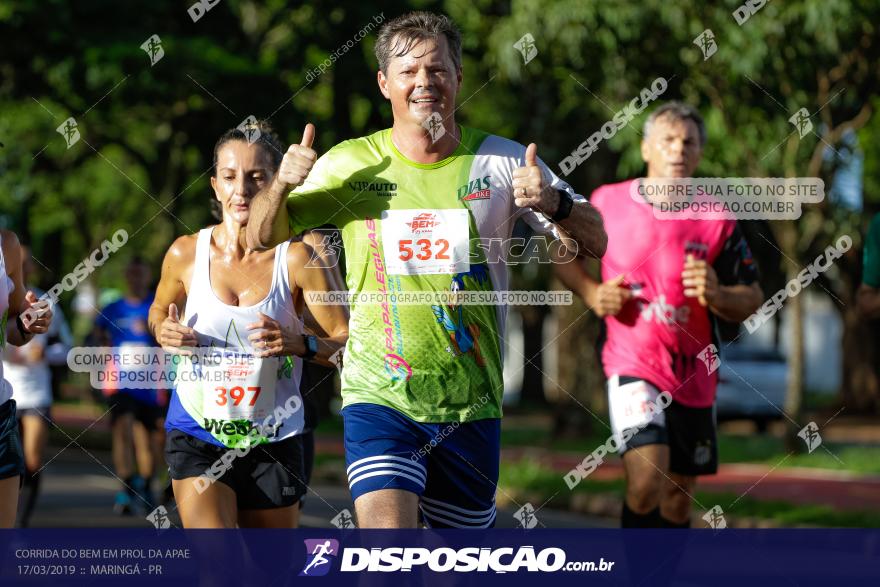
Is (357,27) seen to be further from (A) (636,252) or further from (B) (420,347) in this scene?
(B) (420,347)

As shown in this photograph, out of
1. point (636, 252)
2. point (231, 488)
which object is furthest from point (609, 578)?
point (636, 252)

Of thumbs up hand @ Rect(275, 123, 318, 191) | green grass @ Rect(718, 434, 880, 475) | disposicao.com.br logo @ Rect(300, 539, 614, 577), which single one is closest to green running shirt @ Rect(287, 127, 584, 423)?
thumbs up hand @ Rect(275, 123, 318, 191)

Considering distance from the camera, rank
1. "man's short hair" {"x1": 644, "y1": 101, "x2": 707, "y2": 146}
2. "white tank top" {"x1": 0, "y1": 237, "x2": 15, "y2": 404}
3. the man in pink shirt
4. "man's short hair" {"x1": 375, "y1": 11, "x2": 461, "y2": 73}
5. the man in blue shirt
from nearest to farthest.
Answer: "man's short hair" {"x1": 375, "y1": 11, "x2": 461, "y2": 73}
"white tank top" {"x1": 0, "y1": 237, "x2": 15, "y2": 404}
the man in pink shirt
"man's short hair" {"x1": 644, "y1": 101, "x2": 707, "y2": 146}
the man in blue shirt

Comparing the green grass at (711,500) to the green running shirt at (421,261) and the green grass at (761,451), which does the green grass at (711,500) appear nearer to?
the green grass at (761,451)

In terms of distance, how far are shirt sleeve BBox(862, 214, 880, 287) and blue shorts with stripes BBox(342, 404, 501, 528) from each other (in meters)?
2.68

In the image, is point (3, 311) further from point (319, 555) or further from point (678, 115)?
point (678, 115)

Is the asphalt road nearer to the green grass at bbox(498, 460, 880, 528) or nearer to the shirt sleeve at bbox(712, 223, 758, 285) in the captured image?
the green grass at bbox(498, 460, 880, 528)

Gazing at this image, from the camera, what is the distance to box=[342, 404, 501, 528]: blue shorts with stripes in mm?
5098

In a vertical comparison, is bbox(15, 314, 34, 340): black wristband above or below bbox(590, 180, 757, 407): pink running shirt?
below

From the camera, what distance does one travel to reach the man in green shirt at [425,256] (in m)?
5.18

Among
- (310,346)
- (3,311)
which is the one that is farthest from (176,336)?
(3,311)

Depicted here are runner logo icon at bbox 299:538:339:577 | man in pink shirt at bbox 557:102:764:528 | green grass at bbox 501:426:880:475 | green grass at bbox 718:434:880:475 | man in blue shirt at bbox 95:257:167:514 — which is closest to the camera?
runner logo icon at bbox 299:538:339:577

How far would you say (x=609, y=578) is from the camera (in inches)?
223

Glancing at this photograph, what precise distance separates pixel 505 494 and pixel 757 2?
16.3 feet
